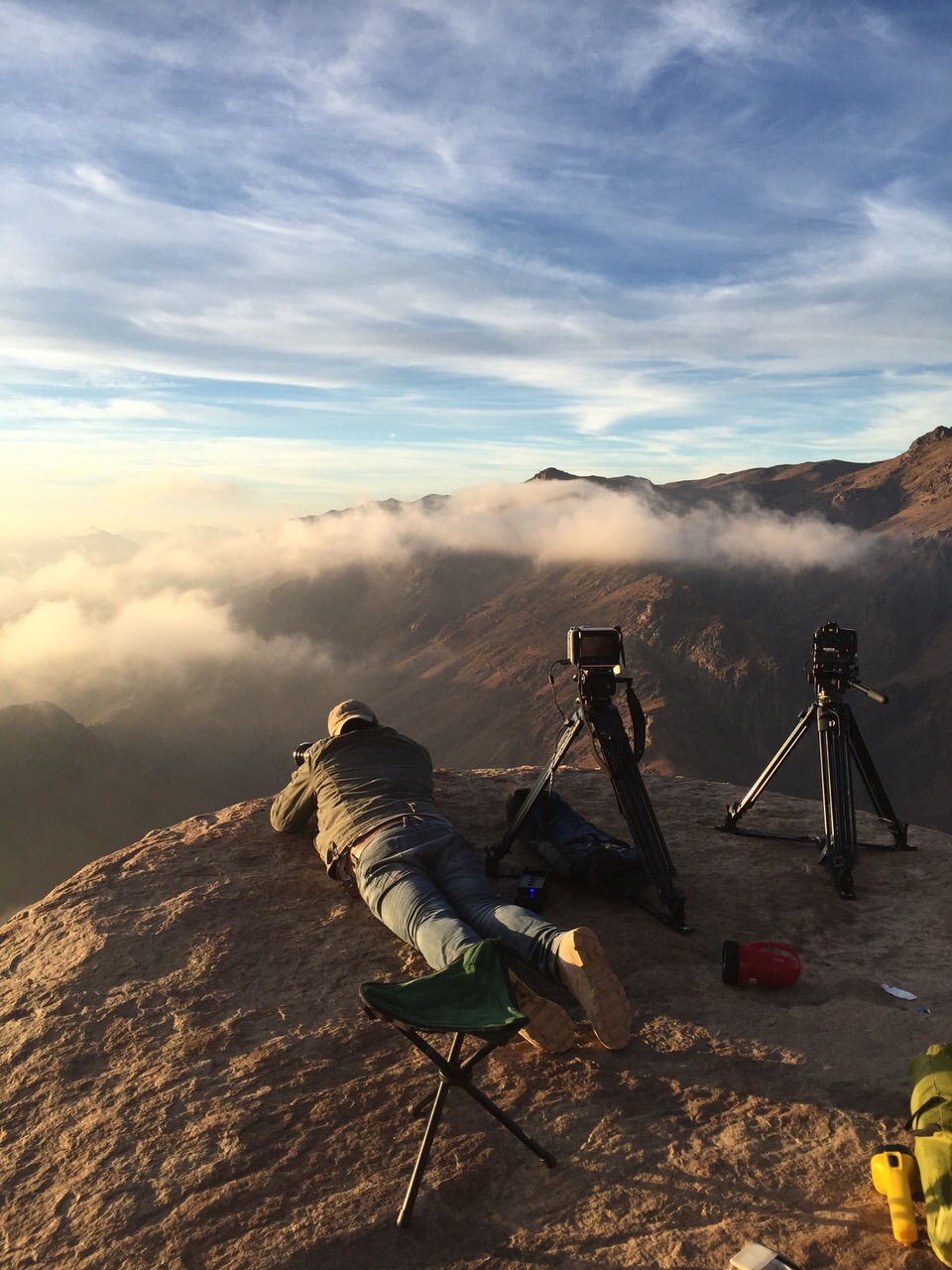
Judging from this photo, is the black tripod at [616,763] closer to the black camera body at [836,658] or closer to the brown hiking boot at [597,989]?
the brown hiking boot at [597,989]

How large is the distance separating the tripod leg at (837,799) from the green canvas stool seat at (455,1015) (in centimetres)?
382

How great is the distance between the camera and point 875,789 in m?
7.31

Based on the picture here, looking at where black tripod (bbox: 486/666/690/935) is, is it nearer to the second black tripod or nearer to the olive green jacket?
the second black tripod

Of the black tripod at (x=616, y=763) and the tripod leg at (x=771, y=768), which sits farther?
the tripod leg at (x=771, y=768)

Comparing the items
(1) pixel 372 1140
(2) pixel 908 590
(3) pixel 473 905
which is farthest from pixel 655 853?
(2) pixel 908 590

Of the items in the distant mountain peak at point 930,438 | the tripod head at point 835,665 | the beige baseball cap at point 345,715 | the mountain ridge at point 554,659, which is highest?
the distant mountain peak at point 930,438

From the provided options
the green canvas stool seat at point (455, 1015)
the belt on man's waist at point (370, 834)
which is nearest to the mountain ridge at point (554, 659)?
the belt on man's waist at point (370, 834)

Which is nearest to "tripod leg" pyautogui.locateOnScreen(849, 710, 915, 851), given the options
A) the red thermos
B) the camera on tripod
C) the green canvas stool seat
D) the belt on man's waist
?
the camera on tripod

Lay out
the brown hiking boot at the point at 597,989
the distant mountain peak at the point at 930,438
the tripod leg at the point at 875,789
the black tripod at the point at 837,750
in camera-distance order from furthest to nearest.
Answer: the distant mountain peak at the point at 930,438
the tripod leg at the point at 875,789
the black tripod at the point at 837,750
the brown hiking boot at the point at 597,989

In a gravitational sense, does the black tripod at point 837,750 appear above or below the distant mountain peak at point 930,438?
below

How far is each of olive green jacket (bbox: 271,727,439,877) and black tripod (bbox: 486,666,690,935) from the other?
957 millimetres

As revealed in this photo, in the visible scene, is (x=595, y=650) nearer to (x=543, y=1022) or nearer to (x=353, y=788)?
(x=353, y=788)

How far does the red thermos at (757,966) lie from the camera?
4.79 metres

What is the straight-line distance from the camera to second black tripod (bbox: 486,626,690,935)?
6027 millimetres
